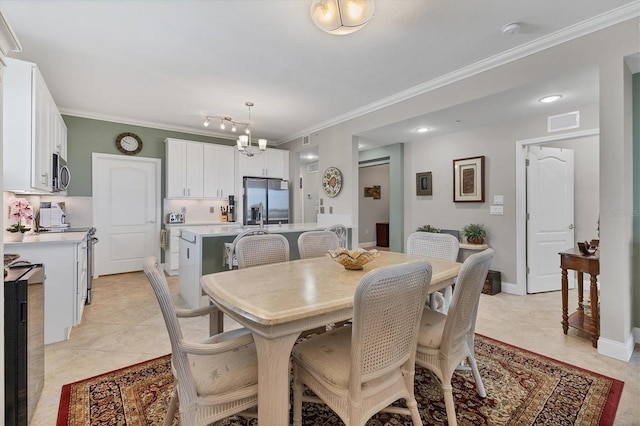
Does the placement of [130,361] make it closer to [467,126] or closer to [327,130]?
[327,130]

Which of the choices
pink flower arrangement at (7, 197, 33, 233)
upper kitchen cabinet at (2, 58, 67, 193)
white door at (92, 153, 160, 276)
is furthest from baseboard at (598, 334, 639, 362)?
white door at (92, 153, 160, 276)

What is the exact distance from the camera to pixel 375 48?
277cm

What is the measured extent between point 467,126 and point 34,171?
196 inches

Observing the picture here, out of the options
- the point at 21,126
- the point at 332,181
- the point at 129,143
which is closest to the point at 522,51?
the point at 332,181

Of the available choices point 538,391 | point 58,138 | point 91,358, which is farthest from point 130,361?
point 58,138

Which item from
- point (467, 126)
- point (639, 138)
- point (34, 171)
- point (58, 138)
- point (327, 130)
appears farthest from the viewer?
point (327, 130)

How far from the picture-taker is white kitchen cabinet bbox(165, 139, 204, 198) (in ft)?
17.4

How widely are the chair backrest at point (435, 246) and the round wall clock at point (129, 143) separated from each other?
495 centimetres

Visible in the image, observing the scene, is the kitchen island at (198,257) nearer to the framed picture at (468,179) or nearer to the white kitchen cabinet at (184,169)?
the white kitchen cabinet at (184,169)

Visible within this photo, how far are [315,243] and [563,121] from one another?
3.43 meters

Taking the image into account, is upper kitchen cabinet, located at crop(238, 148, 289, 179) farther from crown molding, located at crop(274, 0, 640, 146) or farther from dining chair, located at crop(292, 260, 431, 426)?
dining chair, located at crop(292, 260, 431, 426)

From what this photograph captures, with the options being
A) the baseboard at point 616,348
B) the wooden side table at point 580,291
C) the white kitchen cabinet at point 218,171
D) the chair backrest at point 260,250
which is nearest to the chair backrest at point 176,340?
the chair backrest at point 260,250

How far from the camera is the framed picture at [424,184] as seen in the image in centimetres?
509

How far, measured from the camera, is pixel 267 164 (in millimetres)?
6223
